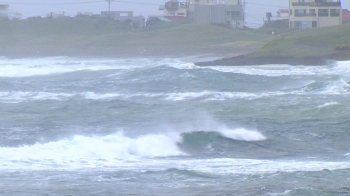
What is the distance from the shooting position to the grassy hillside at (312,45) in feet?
128

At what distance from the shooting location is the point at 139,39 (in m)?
61.8

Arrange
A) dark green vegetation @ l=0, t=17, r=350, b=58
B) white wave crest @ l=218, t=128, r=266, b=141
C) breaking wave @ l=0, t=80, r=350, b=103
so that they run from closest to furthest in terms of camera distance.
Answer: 1. white wave crest @ l=218, t=128, r=266, b=141
2. breaking wave @ l=0, t=80, r=350, b=103
3. dark green vegetation @ l=0, t=17, r=350, b=58

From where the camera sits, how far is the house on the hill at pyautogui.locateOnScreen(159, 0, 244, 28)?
79.1 m

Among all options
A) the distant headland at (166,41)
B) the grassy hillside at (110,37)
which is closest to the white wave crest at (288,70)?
the distant headland at (166,41)

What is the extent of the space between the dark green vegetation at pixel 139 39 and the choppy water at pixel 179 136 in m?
13.1

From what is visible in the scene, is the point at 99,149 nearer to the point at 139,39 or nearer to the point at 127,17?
the point at 139,39

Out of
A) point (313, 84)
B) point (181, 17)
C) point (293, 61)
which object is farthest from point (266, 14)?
point (313, 84)

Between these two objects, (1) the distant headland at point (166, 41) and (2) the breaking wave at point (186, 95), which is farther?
(1) the distant headland at point (166, 41)

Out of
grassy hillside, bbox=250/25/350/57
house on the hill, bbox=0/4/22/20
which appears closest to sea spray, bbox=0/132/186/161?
grassy hillside, bbox=250/25/350/57

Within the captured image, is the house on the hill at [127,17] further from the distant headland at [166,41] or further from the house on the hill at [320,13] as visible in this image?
the house on the hill at [320,13]

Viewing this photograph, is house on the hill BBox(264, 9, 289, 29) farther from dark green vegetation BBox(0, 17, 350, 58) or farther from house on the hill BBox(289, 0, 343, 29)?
dark green vegetation BBox(0, 17, 350, 58)

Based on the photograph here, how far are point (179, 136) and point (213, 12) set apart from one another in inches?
2562

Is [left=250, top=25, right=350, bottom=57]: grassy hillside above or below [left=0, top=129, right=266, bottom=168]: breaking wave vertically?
below

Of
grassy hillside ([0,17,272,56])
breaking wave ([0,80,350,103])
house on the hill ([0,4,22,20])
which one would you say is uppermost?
house on the hill ([0,4,22,20])
